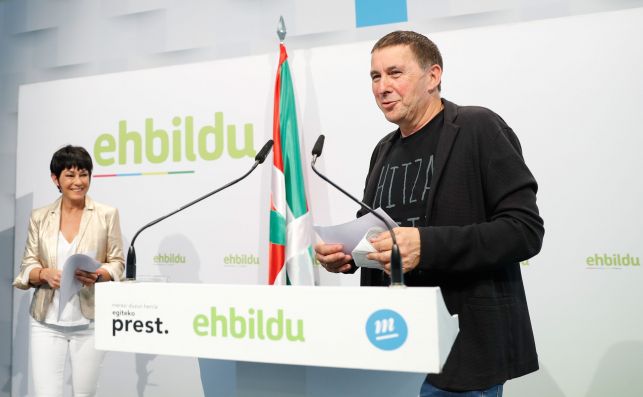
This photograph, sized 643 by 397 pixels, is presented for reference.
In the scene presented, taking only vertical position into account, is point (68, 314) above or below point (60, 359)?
above

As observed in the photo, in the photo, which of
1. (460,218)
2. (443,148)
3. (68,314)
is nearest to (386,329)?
(460,218)

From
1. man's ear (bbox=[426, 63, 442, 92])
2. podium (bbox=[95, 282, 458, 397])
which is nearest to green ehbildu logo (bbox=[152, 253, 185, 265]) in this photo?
podium (bbox=[95, 282, 458, 397])

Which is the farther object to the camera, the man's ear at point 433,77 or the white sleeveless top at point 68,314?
the white sleeveless top at point 68,314

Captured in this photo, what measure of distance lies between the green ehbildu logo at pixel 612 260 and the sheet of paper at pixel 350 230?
1.66m

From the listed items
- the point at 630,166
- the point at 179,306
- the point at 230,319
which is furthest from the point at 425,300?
the point at 630,166

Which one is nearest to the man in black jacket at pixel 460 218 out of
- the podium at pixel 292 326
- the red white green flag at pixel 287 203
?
the podium at pixel 292 326

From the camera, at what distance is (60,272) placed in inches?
96.0

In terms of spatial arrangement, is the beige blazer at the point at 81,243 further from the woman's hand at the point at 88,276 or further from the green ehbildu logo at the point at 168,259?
the green ehbildu logo at the point at 168,259

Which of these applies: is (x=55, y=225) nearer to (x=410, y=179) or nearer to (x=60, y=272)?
(x=60, y=272)

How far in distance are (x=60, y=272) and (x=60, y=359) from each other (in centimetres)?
43

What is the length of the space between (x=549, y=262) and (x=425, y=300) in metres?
1.88

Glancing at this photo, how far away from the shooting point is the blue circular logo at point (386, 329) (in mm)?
876

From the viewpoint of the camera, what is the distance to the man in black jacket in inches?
44.2

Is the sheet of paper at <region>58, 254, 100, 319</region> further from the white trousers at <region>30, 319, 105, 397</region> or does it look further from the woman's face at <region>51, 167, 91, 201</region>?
the woman's face at <region>51, 167, 91, 201</region>
